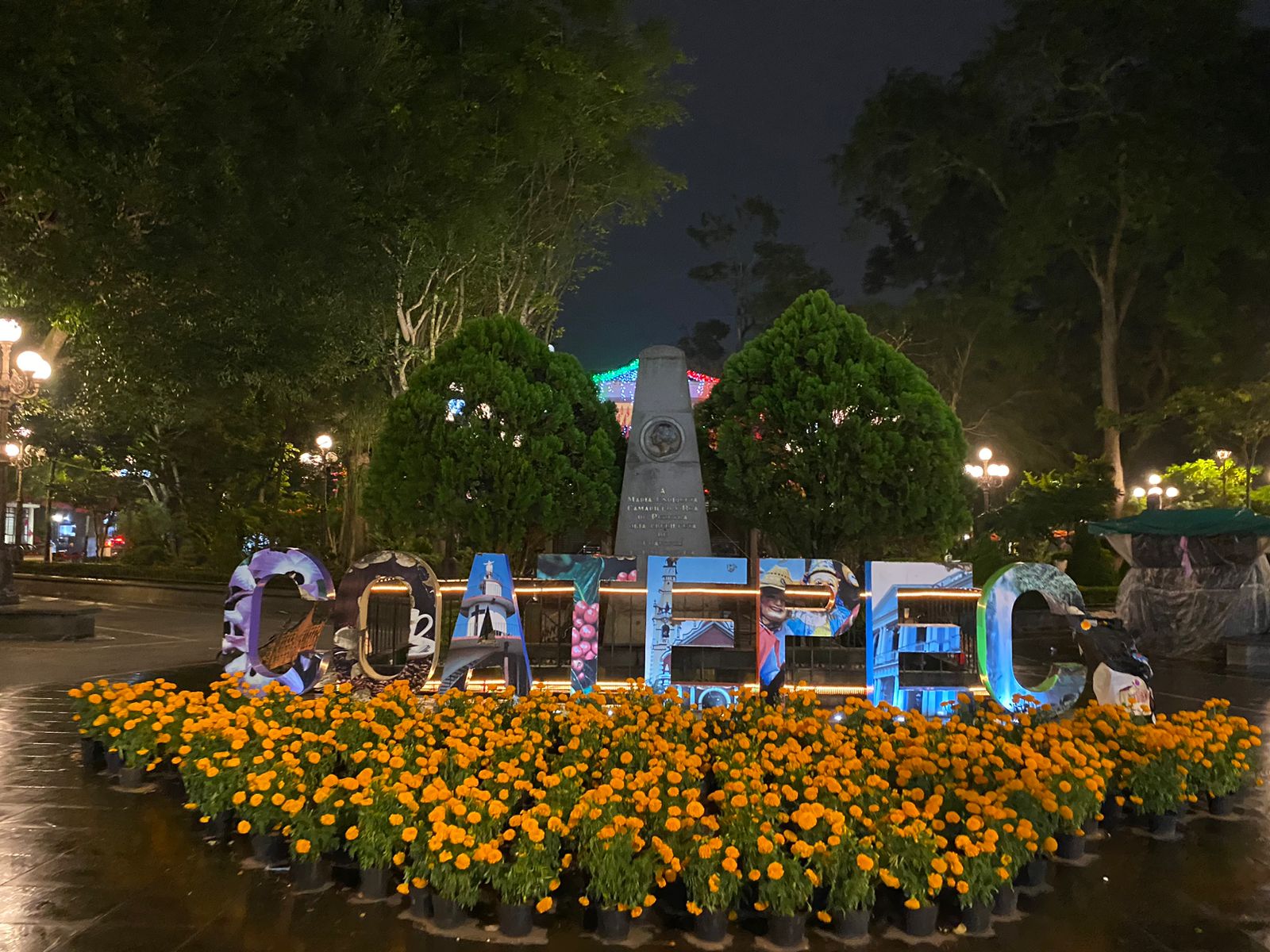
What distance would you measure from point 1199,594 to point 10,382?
1948 centimetres

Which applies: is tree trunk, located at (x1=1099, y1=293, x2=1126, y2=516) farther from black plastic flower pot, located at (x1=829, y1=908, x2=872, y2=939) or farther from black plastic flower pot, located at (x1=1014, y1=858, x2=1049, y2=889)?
black plastic flower pot, located at (x1=829, y1=908, x2=872, y2=939)

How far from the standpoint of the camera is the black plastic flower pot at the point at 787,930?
381 cm

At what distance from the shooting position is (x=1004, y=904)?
4219 millimetres

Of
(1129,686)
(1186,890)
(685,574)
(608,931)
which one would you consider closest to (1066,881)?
(1186,890)

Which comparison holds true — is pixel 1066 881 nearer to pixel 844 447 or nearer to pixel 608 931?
pixel 608 931

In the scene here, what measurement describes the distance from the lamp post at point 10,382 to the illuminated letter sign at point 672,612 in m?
10.7

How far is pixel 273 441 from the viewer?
3136 centimetres

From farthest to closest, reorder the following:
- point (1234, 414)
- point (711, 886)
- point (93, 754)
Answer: point (1234, 414), point (93, 754), point (711, 886)

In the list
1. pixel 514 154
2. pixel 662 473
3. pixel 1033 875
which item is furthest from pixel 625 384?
pixel 1033 875

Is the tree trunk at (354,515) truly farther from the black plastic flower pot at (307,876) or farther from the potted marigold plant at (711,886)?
the potted marigold plant at (711,886)

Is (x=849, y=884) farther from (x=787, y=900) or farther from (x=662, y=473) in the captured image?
(x=662, y=473)

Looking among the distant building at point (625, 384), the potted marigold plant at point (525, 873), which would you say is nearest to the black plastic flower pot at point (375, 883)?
the potted marigold plant at point (525, 873)

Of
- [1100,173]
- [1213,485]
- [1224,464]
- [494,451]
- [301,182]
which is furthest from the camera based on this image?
[1100,173]

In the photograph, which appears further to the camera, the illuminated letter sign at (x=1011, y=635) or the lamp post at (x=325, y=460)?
the lamp post at (x=325, y=460)
